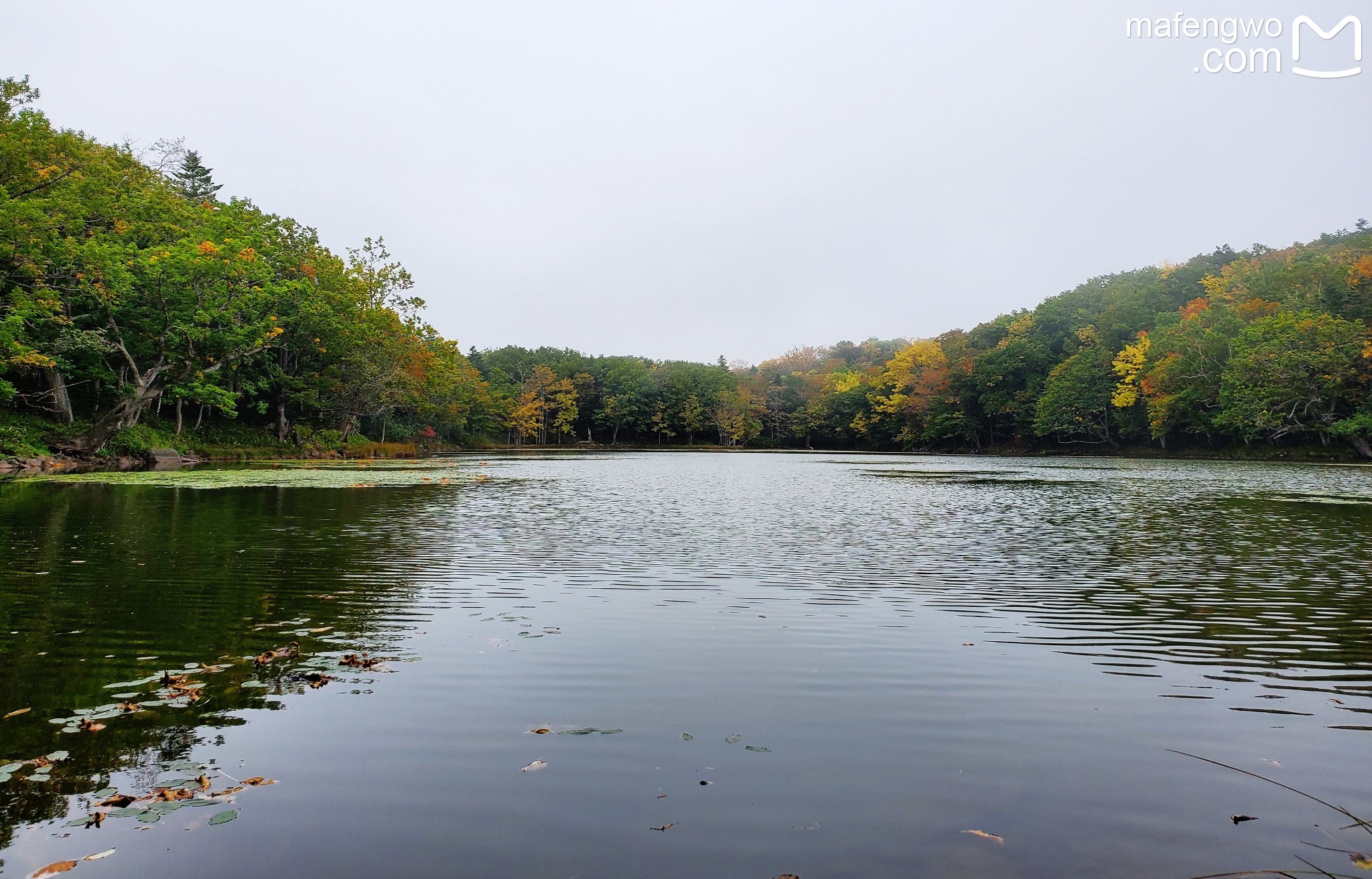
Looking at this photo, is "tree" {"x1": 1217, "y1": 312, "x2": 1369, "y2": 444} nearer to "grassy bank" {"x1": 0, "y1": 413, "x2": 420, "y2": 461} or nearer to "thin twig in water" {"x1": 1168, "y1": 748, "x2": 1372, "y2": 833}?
"thin twig in water" {"x1": 1168, "y1": 748, "x2": 1372, "y2": 833}

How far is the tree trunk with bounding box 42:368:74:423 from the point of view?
100ft

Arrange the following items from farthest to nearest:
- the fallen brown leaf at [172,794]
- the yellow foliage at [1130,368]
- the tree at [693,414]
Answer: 1. the tree at [693,414]
2. the yellow foliage at [1130,368]
3. the fallen brown leaf at [172,794]

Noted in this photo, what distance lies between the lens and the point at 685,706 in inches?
183

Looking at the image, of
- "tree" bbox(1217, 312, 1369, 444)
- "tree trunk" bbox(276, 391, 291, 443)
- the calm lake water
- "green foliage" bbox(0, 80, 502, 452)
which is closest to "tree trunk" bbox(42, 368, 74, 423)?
"green foliage" bbox(0, 80, 502, 452)

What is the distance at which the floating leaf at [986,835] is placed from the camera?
3027mm

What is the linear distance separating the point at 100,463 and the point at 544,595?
2973 centimetres

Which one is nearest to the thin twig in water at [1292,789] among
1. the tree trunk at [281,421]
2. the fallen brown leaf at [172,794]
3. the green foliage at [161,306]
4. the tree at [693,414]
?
the fallen brown leaf at [172,794]

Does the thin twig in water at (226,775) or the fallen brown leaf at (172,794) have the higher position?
the fallen brown leaf at (172,794)

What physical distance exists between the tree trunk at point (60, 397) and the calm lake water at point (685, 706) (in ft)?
81.5

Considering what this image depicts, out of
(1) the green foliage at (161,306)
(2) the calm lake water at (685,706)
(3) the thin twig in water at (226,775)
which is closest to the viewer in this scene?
(2) the calm lake water at (685,706)

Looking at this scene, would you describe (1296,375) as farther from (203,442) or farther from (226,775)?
(203,442)

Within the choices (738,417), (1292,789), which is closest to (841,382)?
(738,417)

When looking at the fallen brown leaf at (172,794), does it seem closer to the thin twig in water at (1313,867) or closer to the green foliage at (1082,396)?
the thin twig in water at (1313,867)

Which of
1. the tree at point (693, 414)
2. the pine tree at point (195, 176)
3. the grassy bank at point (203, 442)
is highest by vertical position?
the pine tree at point (195, 176)
